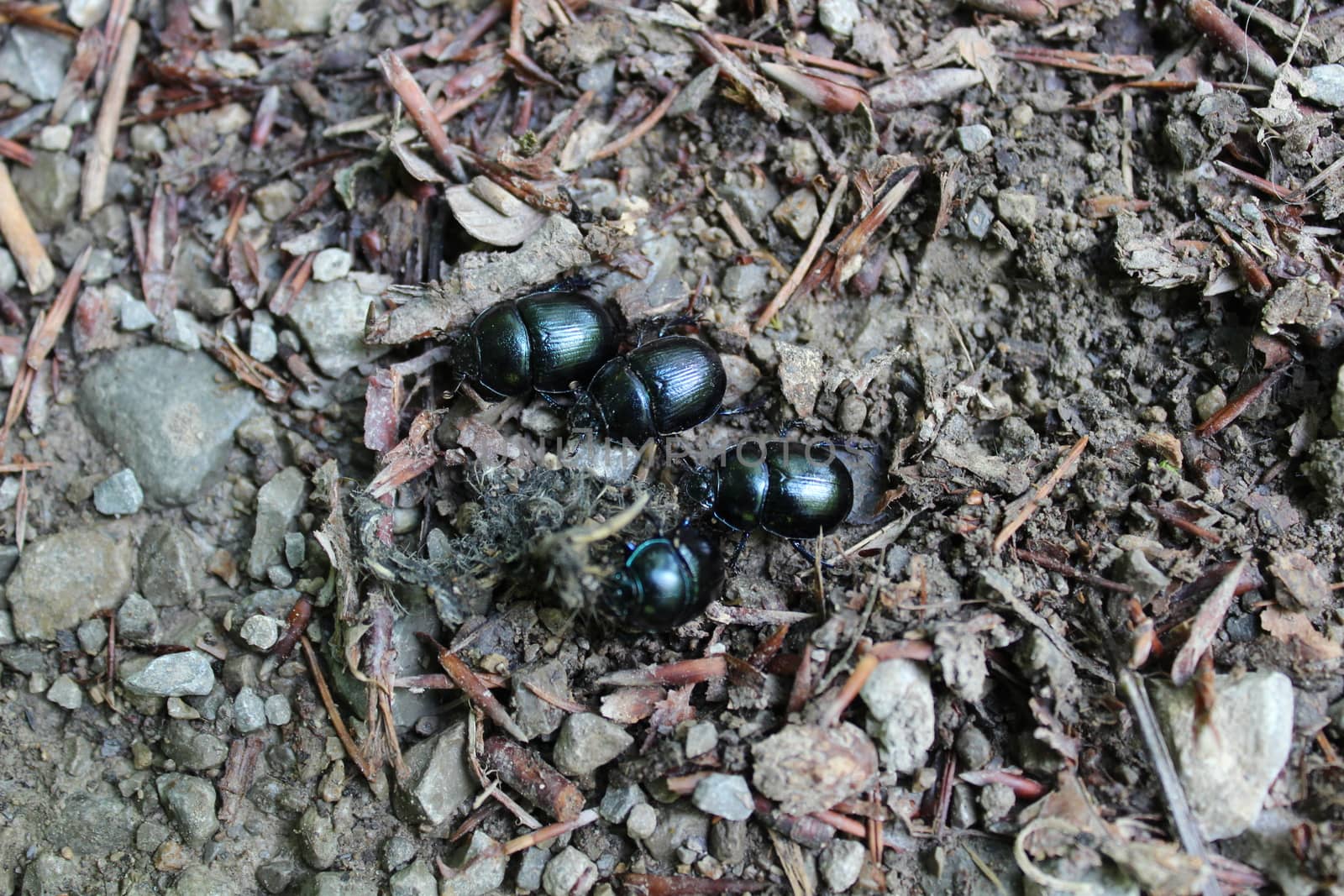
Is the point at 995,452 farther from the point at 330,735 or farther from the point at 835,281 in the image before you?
the point at 330,735

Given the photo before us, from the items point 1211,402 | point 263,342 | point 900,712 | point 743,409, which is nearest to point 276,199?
point 263,342

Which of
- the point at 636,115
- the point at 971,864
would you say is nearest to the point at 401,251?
the point at 636,115

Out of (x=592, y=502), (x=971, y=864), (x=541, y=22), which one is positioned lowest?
(x=971, y=864)

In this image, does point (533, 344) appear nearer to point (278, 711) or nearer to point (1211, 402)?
point (278, 711)

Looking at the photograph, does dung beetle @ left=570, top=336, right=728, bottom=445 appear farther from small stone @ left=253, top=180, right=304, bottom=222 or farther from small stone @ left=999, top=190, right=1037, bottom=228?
small stone @ left=253, top=180, right=304, bottom=222

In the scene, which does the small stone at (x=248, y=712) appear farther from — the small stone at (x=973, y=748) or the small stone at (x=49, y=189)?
the small stone at (x=973, y=748)

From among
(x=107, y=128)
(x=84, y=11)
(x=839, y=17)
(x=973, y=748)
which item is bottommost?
(x=973, y=748)
